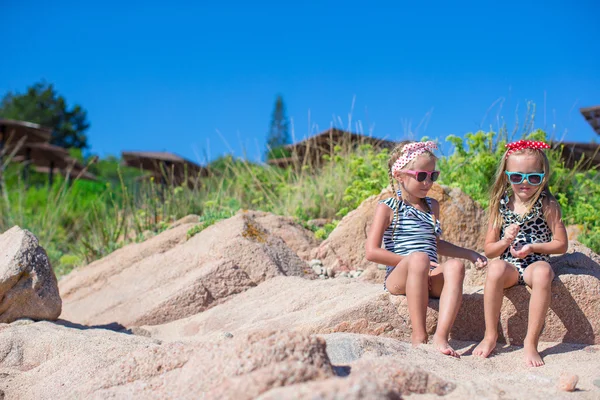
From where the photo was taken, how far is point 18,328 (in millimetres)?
4191

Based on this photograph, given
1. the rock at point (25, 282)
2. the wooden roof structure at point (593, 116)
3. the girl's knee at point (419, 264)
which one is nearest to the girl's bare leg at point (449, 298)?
the girl's knee at point (419, 264)

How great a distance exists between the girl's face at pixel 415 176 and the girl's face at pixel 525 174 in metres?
0.47

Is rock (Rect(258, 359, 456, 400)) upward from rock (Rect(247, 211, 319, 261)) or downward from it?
downward

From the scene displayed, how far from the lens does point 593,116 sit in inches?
525

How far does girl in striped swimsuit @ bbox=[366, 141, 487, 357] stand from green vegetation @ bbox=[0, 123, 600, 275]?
2342 millimetres

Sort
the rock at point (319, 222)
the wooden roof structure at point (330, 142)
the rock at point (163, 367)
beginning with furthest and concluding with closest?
1. the wooden roof structure at point (330, 142)
2. the rock at point (319, 222)
3. the rock at point (163, 367)

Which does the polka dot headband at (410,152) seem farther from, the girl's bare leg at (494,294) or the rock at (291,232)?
the rock at (291,232)

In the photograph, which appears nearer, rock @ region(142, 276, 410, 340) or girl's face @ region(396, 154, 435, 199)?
rock @ region(142, 276, 410, 340)

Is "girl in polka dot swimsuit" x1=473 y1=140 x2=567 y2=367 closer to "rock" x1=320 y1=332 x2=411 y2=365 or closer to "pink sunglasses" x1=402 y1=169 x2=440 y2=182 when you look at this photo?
"pink sunglasses" x1=402 y1=169 x2=440 y2=182

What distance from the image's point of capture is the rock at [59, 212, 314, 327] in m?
5.04

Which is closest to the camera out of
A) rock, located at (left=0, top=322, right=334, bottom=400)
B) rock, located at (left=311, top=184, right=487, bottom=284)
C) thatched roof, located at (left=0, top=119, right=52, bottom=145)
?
rock, located at (left=0, top=322, right=334, bottom=400)

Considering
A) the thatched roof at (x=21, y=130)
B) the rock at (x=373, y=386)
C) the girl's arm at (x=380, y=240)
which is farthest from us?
the thatched roof at (x=21, y=130)

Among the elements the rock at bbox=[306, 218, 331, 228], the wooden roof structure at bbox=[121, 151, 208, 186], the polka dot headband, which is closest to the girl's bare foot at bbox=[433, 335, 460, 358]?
the polka dot headband

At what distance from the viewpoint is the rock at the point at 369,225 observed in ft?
18.0
